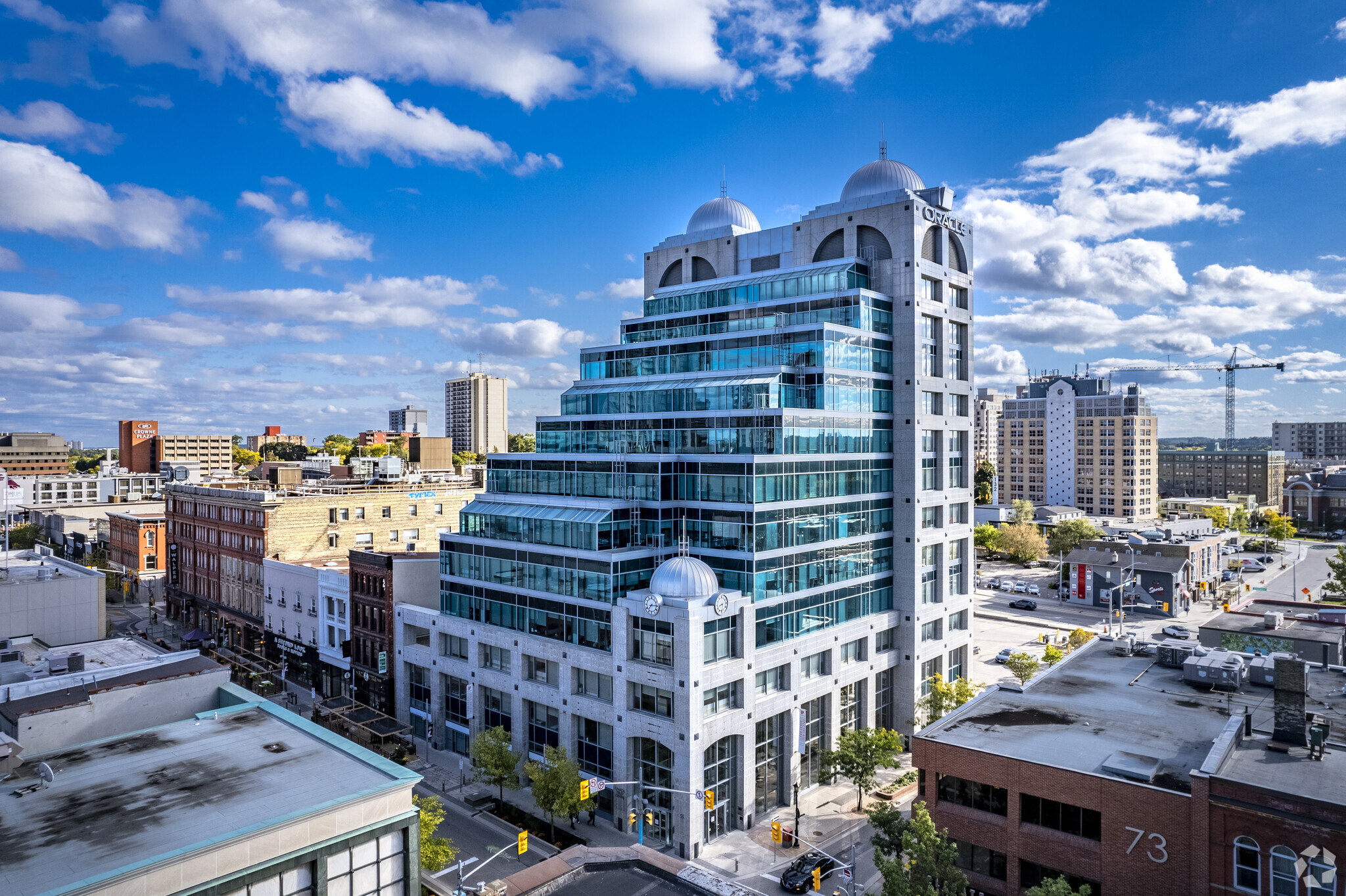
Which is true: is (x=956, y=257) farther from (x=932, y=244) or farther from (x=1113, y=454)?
(x=1113, y=454)

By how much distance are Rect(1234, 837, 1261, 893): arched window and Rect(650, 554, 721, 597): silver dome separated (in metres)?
26.3

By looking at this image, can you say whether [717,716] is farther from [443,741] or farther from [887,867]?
[443,741]

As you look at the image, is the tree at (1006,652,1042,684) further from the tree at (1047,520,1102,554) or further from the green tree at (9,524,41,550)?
the green tree at (9,524,41,550)

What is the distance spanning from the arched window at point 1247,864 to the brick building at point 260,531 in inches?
3158

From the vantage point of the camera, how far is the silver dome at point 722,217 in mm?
76875

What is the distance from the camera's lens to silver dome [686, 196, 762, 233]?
76.9m

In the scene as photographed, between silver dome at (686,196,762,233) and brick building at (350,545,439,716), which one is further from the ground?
silver dome at (686,196,762,233)

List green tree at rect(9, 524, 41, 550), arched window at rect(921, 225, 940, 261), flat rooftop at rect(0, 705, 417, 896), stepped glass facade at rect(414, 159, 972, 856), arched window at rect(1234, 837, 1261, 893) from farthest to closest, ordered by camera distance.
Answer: green tree at rect(9, 524, 41, 550) < arched window at rect(921, 225, 940, 261) < stepped glass facade at rect(414, 159, 972, 856) < arched window at rect(1234, 837, 1261, 893) < flat rooftop at rect(0, 705, 417, 896)

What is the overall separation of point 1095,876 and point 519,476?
151ft

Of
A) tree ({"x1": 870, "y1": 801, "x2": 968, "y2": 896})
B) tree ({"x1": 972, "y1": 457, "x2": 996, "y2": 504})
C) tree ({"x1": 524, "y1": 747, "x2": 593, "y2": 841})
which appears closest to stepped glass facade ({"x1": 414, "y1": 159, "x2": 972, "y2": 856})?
tree ({"x1": 524, "y1": 747, "x2": 593, "y2": 841})

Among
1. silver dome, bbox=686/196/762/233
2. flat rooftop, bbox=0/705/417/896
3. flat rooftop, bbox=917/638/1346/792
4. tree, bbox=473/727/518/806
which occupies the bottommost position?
tree, bbox=473/727/518/806

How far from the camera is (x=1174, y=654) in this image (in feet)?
166

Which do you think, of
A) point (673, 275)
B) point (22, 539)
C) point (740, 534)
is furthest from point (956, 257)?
point (22, 539)

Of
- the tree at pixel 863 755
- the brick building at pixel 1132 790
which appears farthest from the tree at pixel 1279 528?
the tree at pixel 863 755
